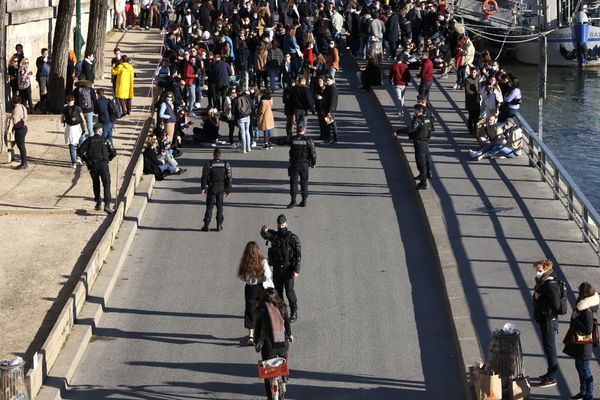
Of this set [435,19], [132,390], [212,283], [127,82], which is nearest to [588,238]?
[212,283]

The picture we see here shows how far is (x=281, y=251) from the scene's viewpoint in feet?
54.2

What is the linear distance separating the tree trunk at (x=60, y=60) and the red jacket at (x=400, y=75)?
751 cm

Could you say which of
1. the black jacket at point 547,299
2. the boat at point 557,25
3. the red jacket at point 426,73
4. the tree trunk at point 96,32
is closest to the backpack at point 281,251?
the black jacket at point 547,299

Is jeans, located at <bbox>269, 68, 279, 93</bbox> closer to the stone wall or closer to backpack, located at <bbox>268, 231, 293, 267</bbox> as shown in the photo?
the stone wall

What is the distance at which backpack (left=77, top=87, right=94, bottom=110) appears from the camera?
85.3 ft

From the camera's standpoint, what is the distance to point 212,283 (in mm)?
18453

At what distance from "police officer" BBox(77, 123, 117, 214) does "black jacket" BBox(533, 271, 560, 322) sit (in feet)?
29.6

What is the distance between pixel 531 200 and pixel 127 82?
1113cm

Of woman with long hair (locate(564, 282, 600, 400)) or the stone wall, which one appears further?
the stone wall

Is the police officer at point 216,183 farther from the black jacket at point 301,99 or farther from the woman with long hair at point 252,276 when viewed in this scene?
the black jacket at point 301,99

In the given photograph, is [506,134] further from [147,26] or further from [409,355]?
[147,26]

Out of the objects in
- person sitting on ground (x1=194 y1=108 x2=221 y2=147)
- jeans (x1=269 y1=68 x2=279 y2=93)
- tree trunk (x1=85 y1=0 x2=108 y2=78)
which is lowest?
person sitting on ground (x1=194 y1=108 x2=221 y2=147)

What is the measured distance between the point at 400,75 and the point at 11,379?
1660 centimetres

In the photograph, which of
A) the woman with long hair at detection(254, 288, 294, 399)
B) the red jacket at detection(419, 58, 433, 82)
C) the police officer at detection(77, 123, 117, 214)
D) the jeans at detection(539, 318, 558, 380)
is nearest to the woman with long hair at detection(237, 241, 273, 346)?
the woman with long hair at detection(254, 288, 294, 399)
